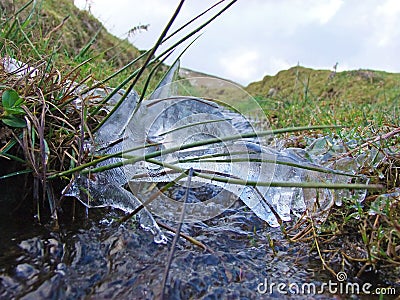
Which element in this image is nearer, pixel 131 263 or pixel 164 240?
pixel 131 263

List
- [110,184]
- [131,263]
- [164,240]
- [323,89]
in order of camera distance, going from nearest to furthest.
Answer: [131,263] < [164,240] < [110,184] < [323,89]

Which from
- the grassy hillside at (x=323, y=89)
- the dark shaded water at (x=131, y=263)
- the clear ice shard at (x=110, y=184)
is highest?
the grassy hillside at (x=323, y=89)

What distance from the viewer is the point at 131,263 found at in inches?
38.9

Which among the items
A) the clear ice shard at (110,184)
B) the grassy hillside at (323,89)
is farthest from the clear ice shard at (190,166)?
the grassy hillside at (323,89)

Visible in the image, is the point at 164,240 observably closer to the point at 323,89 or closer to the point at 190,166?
the point at 190,166

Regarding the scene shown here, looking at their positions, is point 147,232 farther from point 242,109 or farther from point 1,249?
point 242,109

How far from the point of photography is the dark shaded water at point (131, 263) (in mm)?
867

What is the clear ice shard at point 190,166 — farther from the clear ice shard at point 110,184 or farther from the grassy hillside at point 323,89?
the grassy hillside at point 323,89

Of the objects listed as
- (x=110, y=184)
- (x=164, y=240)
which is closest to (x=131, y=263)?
(x=164, y=240)

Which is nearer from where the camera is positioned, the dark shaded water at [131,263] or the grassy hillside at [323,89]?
the dark shaded water at [131,263]

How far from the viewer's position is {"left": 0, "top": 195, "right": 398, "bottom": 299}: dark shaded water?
867mm

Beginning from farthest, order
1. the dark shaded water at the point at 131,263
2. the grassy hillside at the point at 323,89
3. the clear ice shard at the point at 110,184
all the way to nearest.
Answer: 1. the grassy hillside at the point at 323,89
2. the clear ice shard at the point at 110,184
3. the dark shaded water at the point at 131,263

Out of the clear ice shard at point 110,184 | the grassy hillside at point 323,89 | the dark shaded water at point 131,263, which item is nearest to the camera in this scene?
the dark shaded water at point 131,263

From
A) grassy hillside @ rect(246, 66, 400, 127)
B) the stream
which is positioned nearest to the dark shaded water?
the stream
